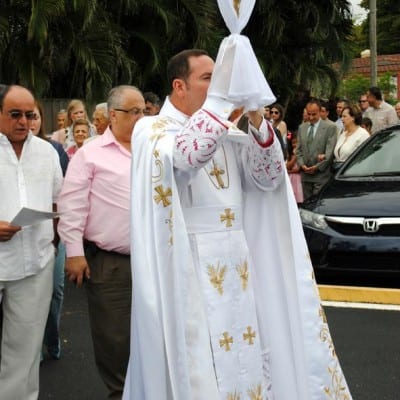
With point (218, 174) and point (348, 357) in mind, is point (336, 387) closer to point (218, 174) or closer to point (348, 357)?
point (218, 174)

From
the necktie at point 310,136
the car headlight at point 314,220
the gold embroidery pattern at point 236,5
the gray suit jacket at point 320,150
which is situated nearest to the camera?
the gold embroidery pattern at point 236,5

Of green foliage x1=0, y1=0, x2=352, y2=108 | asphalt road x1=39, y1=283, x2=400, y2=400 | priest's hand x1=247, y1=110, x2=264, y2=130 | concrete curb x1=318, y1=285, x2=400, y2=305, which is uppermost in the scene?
green foliage x1=0, y1=0, x2=352, y2=108

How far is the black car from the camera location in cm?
720

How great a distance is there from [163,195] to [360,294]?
13.0 feet

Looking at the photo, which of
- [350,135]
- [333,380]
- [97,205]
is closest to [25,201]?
[97,205]

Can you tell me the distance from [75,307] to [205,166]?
152 inches

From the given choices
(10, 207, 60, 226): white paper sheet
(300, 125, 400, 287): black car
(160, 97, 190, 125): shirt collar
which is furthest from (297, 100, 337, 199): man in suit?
(160, 97, 190, 125): shirt collar

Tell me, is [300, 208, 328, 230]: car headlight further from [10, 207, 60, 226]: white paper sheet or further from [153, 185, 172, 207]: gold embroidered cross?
[153, 185, 172, 207]: gold embroidered cross

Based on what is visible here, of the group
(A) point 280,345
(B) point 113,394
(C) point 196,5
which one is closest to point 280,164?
(A) point 280,345

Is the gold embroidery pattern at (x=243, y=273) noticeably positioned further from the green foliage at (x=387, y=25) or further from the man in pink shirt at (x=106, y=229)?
the green foliage at (x=387, y=25)

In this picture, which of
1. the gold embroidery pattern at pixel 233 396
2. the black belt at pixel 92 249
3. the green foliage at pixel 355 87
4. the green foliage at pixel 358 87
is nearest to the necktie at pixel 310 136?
the black belt at pixel 92 249

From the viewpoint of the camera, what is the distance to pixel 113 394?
4.58 meters

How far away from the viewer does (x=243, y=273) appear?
361 cm

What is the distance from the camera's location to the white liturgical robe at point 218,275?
3.40 meters
